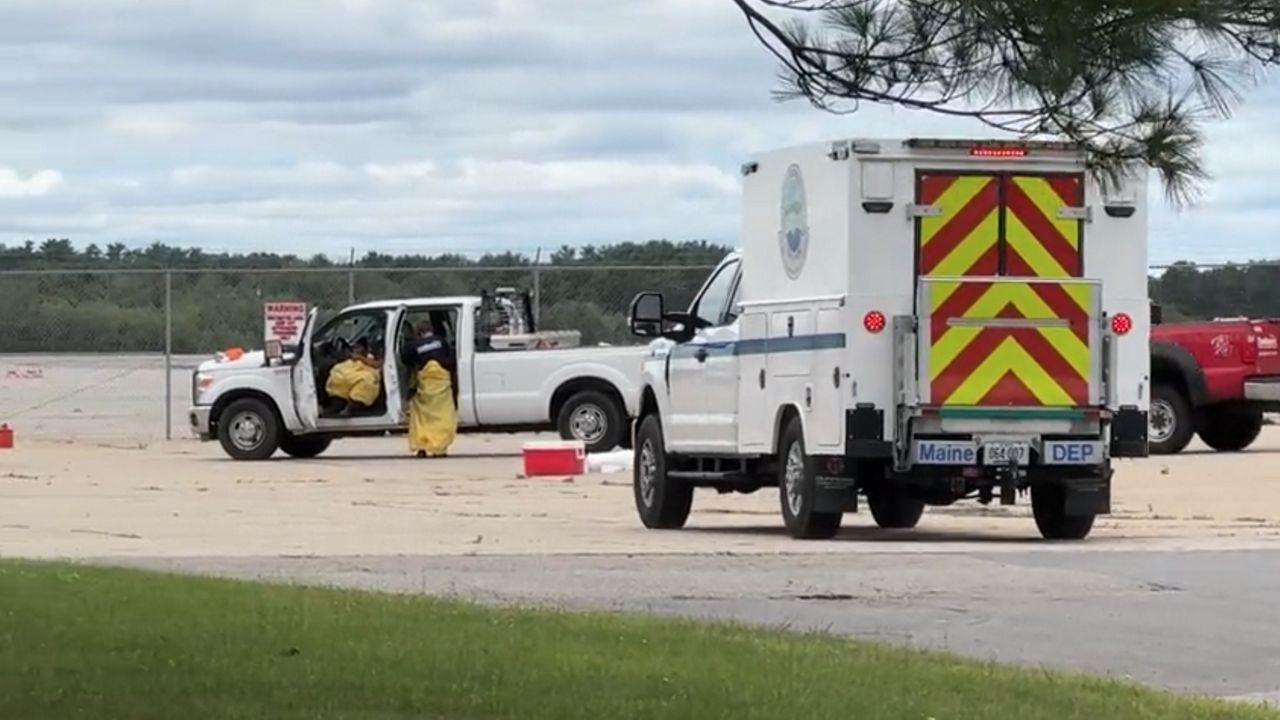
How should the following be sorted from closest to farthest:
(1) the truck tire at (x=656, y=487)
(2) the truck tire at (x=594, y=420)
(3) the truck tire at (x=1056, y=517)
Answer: (3) the truck tire at (x=1056, y=517)
(1) the truck tire at (x=656, y=487)
(2) the truck tire at (x=594, y=420)

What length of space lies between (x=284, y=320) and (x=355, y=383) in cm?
368

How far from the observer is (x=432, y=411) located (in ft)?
96.4

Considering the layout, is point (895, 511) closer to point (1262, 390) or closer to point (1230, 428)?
point (1262, 390)

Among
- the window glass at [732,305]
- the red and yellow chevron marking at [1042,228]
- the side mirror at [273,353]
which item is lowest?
the side mirror at [273,353]

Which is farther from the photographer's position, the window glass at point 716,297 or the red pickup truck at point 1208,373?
the red pickup truck at point 1208,373

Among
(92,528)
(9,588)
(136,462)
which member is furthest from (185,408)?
(9,588)

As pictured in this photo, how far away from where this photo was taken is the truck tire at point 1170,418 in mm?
28250

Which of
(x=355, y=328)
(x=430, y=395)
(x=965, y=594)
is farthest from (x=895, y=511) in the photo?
(x=355, y=328)

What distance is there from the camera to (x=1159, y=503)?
2184cm

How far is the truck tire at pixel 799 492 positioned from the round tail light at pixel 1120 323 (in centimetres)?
231

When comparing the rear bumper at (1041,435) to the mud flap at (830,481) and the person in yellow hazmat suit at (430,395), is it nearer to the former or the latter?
the mud flap at (830,481)

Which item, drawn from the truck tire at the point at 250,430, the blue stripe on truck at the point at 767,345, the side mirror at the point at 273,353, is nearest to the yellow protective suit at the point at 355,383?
the side mirror at the point at 273,353

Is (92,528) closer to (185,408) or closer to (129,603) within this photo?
(129,603)

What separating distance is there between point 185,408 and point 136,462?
7450 mm
